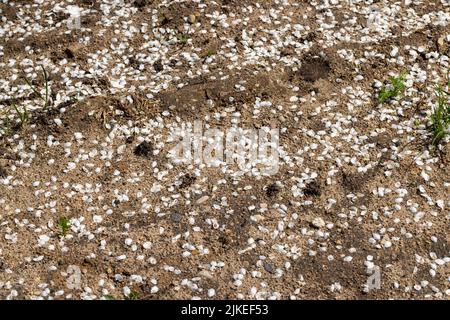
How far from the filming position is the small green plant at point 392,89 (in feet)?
22.0

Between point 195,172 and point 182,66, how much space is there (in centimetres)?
148

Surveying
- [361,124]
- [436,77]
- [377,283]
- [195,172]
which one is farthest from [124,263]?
[436,77]

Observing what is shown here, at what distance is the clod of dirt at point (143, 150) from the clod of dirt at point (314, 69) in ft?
6.11

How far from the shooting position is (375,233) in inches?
226

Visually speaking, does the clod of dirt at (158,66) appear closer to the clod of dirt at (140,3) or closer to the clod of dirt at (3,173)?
the clod of dirt at (140,3)

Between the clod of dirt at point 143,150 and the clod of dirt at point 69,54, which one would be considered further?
the clod of dirt at point 69,54

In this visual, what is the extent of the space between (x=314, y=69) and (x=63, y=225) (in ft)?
10.4

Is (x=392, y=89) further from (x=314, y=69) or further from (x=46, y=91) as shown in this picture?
(x=46, y=91)

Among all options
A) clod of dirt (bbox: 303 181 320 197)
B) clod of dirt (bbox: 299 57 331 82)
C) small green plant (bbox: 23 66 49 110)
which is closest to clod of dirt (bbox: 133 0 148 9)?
small green plant (bbox: 23 66 49 110)

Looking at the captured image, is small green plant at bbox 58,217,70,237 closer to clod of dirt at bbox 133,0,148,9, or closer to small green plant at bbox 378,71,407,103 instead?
clod of dirt at bbox 133,0,148,9

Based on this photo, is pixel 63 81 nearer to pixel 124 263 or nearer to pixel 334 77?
Answer: pixel 124 263

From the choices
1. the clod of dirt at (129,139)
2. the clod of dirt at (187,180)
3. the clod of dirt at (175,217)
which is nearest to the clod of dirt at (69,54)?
the clod of dirt at (129,139)

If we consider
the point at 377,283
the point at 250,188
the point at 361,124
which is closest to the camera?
the point at 377,283

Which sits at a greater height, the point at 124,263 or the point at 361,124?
the point at 361,124
